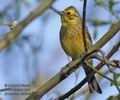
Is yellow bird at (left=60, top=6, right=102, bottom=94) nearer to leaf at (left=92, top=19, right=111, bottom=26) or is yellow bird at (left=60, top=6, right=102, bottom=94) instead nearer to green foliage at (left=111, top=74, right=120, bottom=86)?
leaf at (left=92, top=19, right=111, bottom=26)

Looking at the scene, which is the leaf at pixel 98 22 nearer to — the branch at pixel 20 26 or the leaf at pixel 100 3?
the leaf at pixel 100 3

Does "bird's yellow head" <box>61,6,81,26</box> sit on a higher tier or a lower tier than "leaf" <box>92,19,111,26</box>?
higher

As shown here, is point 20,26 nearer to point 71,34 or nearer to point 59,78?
point 59,78

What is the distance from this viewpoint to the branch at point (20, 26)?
9.87 feet

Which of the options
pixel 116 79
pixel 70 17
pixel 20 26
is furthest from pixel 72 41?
pixel 116 79

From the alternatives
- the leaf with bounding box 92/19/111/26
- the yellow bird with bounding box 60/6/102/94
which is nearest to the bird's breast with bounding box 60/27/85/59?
the yellow bird with bounding box 60/6/102/94

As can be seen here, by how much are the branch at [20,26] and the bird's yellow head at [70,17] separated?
4.11 ft

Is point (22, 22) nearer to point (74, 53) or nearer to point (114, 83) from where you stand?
point (114, 83)

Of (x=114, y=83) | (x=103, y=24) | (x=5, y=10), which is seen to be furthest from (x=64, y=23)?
(x=114, y=83)

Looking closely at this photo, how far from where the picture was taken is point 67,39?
15.5ft

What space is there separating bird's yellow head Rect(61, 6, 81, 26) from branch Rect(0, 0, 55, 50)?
4.11 ft

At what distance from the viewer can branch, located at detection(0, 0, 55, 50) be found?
301 cm

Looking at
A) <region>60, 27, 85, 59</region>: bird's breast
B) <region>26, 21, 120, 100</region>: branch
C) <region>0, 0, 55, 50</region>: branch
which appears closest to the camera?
<region>26, 21, 120, 100</region>: branch

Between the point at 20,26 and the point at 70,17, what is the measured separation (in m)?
1.74
